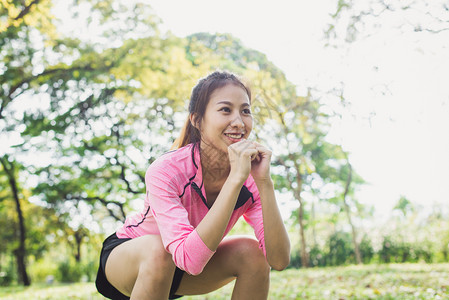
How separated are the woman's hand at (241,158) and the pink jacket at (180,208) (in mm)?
245

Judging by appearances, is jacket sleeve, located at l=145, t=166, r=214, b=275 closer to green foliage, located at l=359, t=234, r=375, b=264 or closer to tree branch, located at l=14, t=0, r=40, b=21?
tree branch, located at l=14, t=0, r=40, b=21

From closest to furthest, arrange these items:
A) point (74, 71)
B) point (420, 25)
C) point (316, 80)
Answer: point (420, 25), point (316, 80), point (74, 71)

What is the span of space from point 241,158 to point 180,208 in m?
0.31

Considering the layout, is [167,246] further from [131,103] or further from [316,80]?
[131,103]

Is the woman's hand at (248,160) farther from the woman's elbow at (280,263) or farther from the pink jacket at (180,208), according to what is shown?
the woman's elbow at (280,263)

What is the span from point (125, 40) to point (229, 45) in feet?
9.55

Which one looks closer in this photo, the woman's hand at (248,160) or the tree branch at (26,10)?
the woman's hand at (248,160)

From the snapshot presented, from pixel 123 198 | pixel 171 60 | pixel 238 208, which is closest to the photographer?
pixel 238 208

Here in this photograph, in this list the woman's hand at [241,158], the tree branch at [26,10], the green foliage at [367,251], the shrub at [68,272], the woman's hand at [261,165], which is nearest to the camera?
the woman's hand at [241,158]

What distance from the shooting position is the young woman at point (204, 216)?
1.58 meters

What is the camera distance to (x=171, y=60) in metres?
10.1

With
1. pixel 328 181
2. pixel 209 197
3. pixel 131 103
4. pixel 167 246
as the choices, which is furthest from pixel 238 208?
pixel 328 181

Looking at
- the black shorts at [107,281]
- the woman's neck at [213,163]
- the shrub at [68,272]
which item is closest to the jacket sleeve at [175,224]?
the woman's neck at [213,163]

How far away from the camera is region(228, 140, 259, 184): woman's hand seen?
Answer: 1.62m
